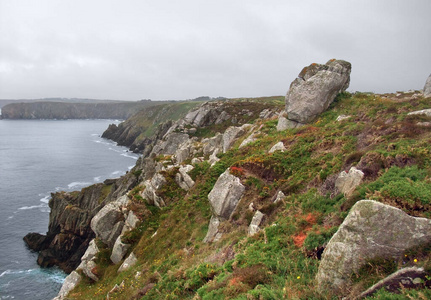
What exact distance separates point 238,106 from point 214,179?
72002mm

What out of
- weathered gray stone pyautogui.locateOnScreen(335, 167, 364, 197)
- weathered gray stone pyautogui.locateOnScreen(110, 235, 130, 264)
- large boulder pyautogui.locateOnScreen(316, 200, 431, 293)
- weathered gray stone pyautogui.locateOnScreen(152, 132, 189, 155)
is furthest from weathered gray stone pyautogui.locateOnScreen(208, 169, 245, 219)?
weathered gray stone pyautogui.locateOnScreen(152, 132, 189, 155)

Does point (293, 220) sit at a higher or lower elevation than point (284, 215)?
higher

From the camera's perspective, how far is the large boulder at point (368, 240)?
338 inches

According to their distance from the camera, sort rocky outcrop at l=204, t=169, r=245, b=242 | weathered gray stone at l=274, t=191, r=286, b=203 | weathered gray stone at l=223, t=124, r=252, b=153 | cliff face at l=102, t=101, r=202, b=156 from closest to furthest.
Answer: weathered gray stone at l=274, t=191, r=286, b=203
rocky outcrop at l=204, t=169, r=245, b=242
weathered gray stone at l=223, t=124, r=252, b=153
cliff face at l=102, t=101, r=202, b=156

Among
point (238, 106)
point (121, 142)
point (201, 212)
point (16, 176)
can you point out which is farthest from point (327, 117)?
point (121, 142)

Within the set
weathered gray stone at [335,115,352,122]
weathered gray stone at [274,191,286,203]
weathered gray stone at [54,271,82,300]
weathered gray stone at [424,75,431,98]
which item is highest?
weathered gray stone at [424,75,431,98]

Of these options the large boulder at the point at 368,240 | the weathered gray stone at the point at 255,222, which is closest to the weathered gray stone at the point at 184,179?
the weathered gray stone at the point at 255,222

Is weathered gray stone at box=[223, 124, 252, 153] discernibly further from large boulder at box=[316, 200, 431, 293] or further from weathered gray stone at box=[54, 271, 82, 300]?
large boulder at box=[316, 200, 431, 293]

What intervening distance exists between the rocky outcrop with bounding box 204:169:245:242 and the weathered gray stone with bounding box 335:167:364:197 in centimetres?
762

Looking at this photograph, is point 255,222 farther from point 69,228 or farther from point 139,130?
point 139,130

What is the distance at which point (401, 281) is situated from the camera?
7.60 metres

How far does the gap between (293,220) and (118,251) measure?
1912 cm

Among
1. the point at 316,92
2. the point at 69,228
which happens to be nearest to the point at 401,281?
the point at 316,92

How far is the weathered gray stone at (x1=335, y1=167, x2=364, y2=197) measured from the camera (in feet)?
45.3
